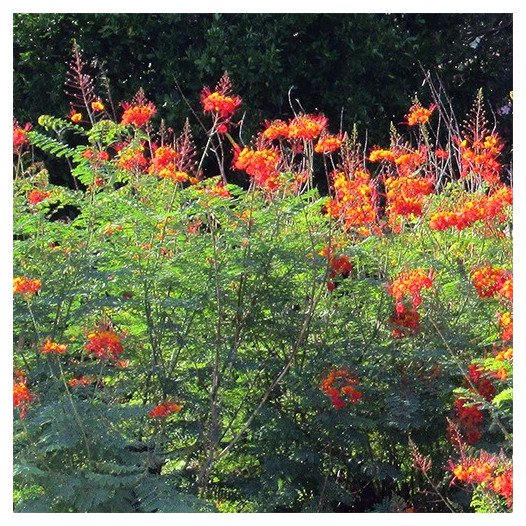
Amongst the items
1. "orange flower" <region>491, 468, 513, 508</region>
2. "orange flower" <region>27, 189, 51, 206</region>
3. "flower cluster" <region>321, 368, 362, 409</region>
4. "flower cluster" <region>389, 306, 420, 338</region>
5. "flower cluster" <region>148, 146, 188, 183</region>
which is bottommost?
"orange flower" <region>491, 468, 513, 508</region>

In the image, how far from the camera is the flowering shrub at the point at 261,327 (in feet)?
13.1

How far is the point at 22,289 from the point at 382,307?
61.7 inches

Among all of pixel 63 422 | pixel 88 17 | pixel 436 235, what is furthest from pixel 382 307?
pixel 88 17

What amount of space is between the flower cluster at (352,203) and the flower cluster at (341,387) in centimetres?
61

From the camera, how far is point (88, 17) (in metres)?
7.43

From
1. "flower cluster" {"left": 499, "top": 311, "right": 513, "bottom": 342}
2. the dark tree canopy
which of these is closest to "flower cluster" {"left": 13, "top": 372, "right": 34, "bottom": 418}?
"flower cluster" {"left": 499, "top": 311, "right": 513, "bottom": 342}

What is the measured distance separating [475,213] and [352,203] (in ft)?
1.68

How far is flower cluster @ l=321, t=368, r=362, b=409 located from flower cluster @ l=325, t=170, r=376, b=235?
606mm

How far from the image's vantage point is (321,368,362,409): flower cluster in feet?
13.2

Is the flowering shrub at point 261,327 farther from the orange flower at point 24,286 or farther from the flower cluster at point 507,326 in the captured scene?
the orange flower at point 24,286

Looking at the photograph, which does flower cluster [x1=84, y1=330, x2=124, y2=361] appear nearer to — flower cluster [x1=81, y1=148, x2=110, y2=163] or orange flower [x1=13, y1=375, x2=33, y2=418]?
orange flower [x1=13, y1=375, x2=33, y2=418]

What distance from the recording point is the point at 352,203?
14.2 ft

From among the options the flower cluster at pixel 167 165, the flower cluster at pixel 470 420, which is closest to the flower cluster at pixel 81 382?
the flower cluster at pixel 167 165
